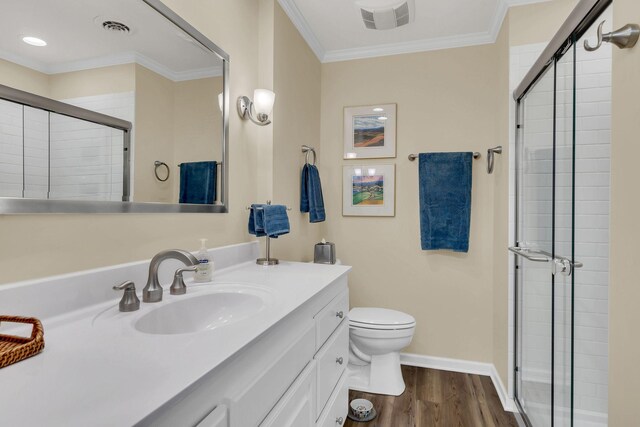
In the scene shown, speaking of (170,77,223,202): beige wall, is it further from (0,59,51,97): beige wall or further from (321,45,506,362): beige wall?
(321,45,506,362): beige wall

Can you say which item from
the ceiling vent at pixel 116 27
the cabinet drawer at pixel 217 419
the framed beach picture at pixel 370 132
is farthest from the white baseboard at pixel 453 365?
the ceiling vent at pixel 116 27

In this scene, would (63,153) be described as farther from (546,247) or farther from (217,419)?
(546,247)

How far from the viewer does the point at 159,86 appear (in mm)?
A: 1305

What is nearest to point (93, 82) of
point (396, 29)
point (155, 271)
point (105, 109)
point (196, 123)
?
point (105, 109)

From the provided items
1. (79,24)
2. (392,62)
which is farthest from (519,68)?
(79,24)

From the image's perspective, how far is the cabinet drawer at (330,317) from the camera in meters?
1.32

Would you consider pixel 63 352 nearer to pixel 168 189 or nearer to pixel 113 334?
pixel 113 334

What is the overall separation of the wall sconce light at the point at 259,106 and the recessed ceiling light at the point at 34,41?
0.95 metres

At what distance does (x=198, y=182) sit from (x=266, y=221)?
1.19 ft

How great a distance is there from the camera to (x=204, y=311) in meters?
1.20

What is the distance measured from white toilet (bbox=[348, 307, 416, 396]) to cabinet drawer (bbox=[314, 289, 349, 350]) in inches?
19.3

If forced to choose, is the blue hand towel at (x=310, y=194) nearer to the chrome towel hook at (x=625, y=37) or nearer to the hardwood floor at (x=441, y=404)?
the hardwood floor at (x=441, y=404)

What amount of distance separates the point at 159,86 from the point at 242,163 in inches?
24.3

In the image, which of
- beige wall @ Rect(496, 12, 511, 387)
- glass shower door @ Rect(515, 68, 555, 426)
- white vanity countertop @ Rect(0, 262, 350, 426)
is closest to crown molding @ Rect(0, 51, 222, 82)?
white vanity countertop @ Rect(0, 262, 350, 426)
